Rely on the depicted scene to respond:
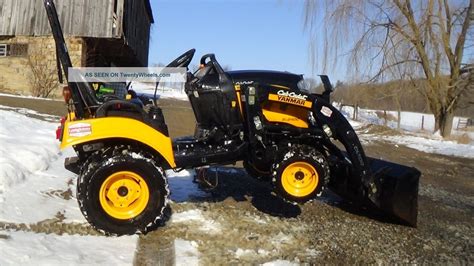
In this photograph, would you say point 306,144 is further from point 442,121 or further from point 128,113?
point 442,121

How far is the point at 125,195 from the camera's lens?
15.2ft

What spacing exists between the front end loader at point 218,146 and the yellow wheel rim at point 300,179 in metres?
0.01

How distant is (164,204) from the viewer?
15.1 feet

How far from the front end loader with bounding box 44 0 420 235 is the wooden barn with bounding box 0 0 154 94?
14482 millimetres

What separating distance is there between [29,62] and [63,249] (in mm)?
17147

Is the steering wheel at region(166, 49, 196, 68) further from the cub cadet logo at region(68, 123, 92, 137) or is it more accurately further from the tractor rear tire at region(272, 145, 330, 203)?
the tractor rear tire at region(272, 145, 330, 203)

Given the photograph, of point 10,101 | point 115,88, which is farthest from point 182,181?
point 10,101

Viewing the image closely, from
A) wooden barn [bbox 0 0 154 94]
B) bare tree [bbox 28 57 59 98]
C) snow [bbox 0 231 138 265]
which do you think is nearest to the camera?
snow [bbox 0 231 138 265]

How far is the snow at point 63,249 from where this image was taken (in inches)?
142

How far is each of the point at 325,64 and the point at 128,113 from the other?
1341cm

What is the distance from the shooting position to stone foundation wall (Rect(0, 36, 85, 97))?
1909cm

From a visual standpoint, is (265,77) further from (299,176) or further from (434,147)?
(434,147)

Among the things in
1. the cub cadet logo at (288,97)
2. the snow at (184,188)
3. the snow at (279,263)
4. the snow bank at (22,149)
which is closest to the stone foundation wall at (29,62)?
the snow bank at (22,149)

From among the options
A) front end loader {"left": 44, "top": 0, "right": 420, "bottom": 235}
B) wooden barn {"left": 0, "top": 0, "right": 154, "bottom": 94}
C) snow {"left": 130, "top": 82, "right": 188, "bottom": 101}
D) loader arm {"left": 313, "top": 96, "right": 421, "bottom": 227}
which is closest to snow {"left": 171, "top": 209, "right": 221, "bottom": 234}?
front end loader {"left": 44, "top": 0, "right": 420, "bottom": 235}
